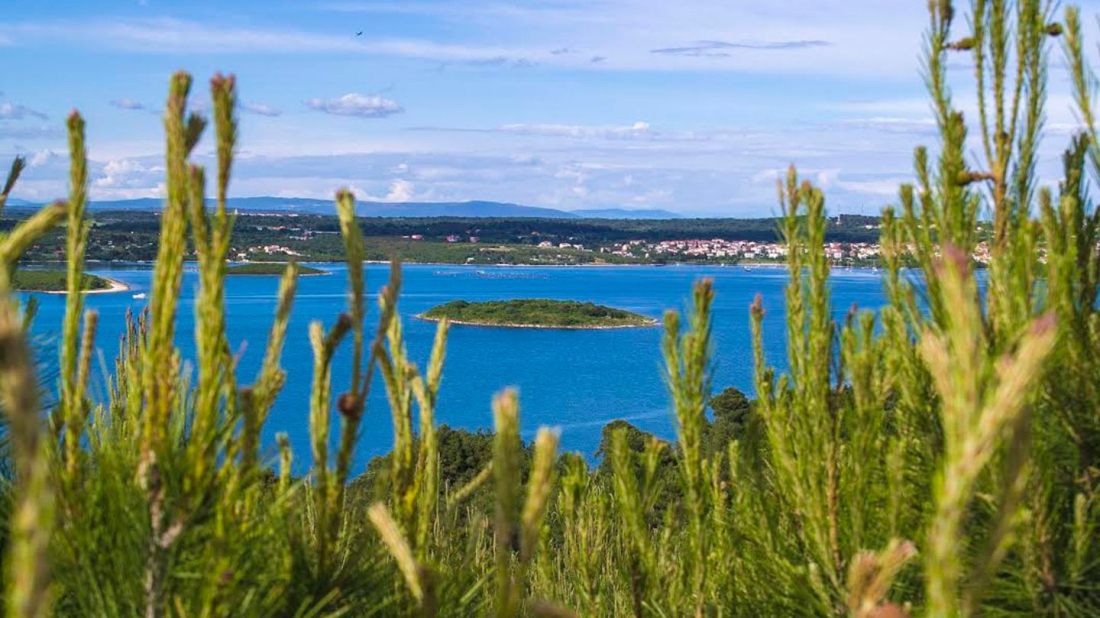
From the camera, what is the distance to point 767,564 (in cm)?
290

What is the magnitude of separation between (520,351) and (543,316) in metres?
12.3

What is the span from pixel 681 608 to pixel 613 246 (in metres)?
180

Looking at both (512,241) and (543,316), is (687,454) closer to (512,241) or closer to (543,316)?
(543,316)

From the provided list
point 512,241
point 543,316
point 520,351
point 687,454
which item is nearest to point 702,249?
point 512,241

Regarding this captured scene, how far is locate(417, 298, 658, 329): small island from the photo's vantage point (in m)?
85.8

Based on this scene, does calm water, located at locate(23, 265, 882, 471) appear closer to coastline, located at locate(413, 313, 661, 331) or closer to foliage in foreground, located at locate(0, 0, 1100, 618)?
coastline, located at locate(413, 313, 661, 331)

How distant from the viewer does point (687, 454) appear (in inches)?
102

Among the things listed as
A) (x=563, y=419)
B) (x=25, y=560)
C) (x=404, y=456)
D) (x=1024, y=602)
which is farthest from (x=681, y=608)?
(x=563, y=419)

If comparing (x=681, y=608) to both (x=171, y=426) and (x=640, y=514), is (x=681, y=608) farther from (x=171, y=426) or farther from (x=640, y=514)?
(x=171, y=426)

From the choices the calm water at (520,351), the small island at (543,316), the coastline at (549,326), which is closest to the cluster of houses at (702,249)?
the calm water at (520,351)

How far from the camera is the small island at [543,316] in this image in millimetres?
85750

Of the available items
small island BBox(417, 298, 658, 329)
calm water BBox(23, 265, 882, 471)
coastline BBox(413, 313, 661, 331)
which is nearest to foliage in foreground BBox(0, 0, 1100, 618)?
Answer: calm water BBox(23, 265, 882, 471)

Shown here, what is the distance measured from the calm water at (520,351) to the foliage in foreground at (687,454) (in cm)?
2060

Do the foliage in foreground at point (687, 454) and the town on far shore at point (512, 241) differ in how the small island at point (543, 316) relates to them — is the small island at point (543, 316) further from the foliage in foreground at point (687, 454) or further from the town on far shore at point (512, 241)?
the foliage in foreground at point (687, 454)
